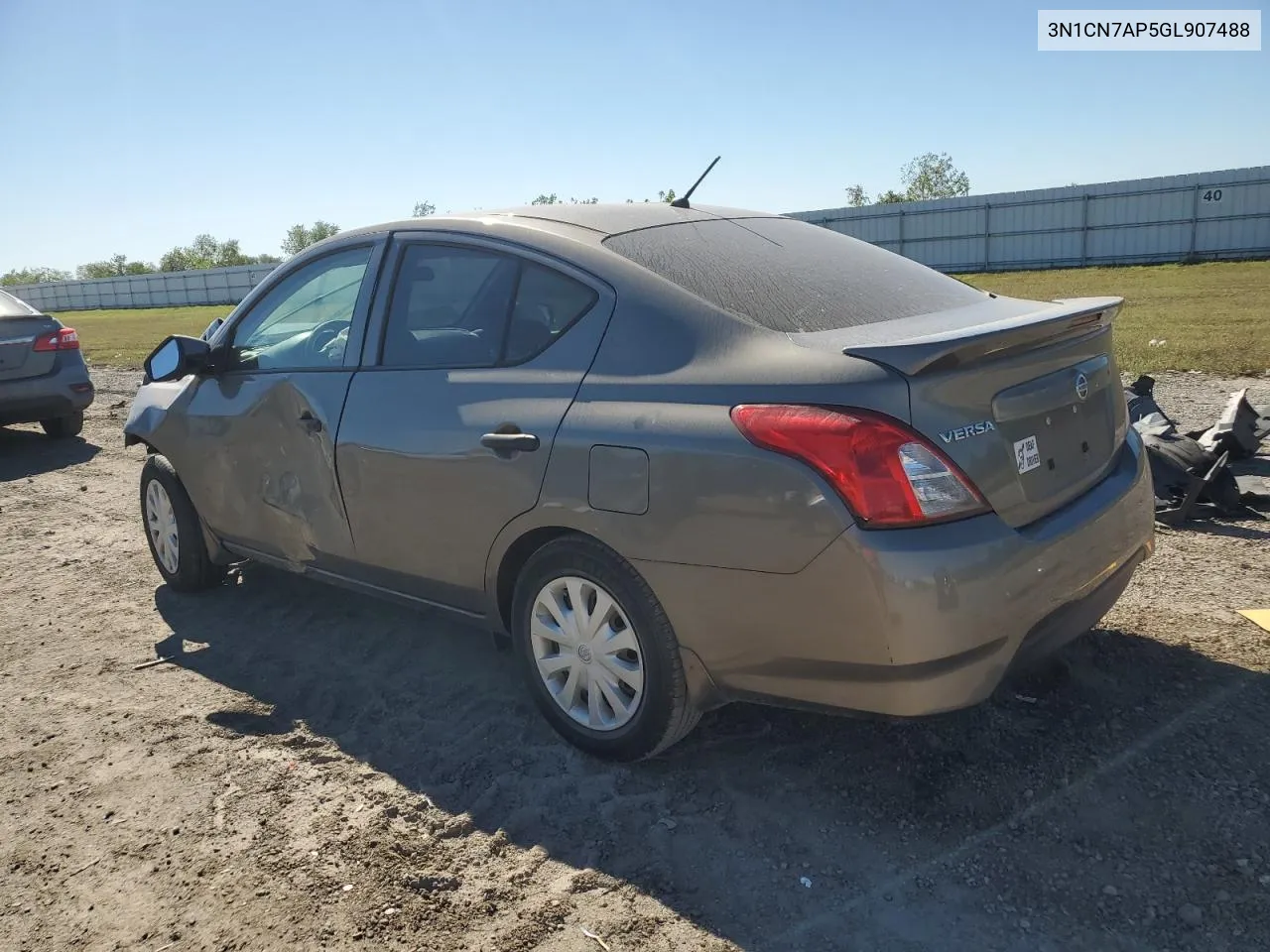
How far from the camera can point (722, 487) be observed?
2.67m

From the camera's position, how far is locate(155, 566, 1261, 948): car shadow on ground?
2.66 metres

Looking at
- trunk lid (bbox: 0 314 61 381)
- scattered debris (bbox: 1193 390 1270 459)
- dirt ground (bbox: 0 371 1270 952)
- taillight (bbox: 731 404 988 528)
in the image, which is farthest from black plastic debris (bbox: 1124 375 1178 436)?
trunk lid (bbox: 0 314 61 381)

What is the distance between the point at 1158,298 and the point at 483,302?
18628 millimetres

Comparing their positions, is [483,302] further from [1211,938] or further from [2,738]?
[1211,938]

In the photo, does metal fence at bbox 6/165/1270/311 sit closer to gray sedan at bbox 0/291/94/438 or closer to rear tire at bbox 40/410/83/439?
rear tire at bbox 40/410/83/439

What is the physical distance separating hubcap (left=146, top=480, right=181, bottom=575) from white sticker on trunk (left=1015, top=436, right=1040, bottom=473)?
4.01 metres

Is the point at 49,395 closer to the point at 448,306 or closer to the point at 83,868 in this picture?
the point at 448,306

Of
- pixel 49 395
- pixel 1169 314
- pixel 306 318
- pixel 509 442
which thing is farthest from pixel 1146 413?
pixel 1169 314

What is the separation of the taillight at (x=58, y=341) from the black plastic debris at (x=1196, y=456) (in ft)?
29.1

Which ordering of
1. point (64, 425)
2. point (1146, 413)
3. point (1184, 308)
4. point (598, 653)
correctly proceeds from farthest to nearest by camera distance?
point (1184, 308), point (64, 425), point (1146, 413), point (598, 653)

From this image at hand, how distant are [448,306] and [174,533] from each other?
2349 mm

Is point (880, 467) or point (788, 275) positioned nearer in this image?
point (880, 467)

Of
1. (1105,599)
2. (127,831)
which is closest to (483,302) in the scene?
(127,831)

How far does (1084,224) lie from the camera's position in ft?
112
